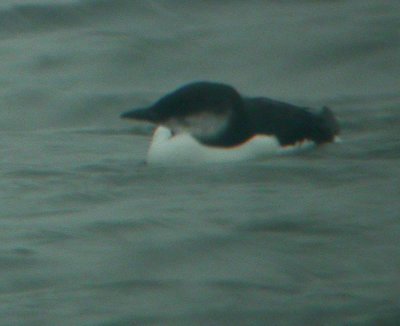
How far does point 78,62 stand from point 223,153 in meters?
4.71

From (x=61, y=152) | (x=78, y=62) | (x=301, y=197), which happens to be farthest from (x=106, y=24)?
(x=301, y=197)

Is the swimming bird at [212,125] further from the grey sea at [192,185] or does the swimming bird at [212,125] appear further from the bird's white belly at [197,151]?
the grey sea at [192,185]

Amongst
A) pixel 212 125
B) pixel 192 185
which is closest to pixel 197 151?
pixel 212 125

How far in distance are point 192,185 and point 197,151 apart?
21.4 inches

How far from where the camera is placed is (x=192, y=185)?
10695 mm

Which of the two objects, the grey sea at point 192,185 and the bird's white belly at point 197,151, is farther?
the bird's white belly at point 197,151

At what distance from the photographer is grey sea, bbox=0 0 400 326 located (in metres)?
8.27

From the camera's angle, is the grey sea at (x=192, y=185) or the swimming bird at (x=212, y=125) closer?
the grey sea at (x=192, y=185)

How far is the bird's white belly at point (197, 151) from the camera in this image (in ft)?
36.7

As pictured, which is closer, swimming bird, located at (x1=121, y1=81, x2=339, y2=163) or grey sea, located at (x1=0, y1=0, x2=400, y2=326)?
grey sea, located at (x1=0, y1=0, x2=400, y2=326)

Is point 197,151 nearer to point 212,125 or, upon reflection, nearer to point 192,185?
point 212,125

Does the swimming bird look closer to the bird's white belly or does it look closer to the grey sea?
the bird's white belly

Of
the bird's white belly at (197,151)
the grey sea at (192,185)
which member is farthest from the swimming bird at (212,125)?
the grey sea at (192,185)

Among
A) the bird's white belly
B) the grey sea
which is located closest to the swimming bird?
the bird's white belly
